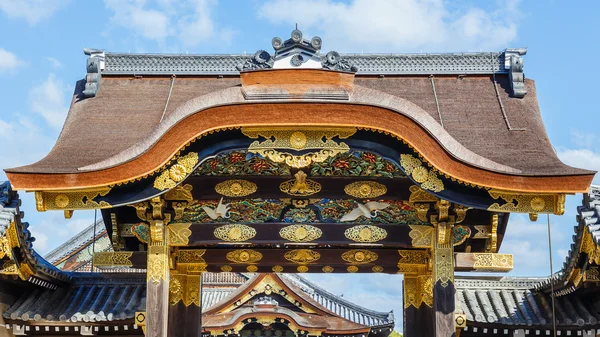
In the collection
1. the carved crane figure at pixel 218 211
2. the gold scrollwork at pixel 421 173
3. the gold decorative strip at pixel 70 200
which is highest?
the gold scrollwork at pixel 421 173

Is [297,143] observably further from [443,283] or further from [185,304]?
[185,304]

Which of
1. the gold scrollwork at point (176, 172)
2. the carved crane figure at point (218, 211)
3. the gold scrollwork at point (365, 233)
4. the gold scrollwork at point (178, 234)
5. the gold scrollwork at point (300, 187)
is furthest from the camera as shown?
the gold scrollwork at point (365, 233)

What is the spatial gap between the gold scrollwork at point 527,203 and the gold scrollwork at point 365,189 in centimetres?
136

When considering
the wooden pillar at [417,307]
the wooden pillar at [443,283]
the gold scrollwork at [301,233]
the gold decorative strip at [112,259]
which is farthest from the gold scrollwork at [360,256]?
the gold decorative strip at [112,259]

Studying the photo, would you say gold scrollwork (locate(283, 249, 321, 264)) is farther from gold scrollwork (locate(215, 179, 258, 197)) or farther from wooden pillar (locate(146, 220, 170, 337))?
wooden pillar (locate(146, 220, 170, 337))

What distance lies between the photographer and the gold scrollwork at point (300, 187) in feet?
31.0

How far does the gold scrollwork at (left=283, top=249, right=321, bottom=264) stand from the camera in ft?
36.0

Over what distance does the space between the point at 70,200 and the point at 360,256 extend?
156 inches

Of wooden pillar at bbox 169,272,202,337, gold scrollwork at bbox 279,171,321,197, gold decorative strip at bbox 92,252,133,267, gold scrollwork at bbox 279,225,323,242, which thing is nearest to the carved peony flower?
gold scrollwork at bbox 279,171,321,197

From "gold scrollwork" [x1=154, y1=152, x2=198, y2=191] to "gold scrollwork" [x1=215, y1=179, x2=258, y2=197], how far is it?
2.68ft

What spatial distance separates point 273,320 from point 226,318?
1.13 meters

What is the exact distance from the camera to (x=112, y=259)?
1020 centimetres

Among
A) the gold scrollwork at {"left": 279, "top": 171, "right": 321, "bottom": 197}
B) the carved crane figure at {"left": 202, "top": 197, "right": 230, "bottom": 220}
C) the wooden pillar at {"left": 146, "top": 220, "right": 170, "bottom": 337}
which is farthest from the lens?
the carved crane figure at {"left": 202, "top": 197, "right": 230, "bottom": 220}

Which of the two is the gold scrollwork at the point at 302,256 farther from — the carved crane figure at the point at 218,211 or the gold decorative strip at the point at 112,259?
the gold decorative strip at the point at 112,259
